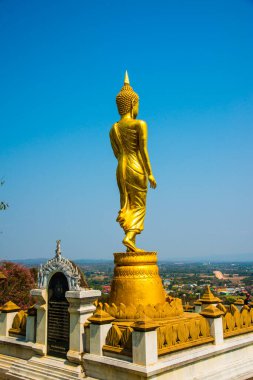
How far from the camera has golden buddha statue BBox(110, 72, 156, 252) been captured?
1409 cm

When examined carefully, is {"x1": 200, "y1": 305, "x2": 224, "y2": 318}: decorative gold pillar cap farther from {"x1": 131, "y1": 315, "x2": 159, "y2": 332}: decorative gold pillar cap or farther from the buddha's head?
the buddha's head

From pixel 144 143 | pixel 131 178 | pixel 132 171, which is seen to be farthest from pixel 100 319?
pixel 144 143

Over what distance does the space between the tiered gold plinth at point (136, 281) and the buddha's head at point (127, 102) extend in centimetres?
543

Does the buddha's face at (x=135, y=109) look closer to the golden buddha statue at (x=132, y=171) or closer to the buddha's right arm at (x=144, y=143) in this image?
the golden buddha statue at (x=132, y=171)

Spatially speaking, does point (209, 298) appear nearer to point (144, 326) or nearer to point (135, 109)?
point (144, 326)

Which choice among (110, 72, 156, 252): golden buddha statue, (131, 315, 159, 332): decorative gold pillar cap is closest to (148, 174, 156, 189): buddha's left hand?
(110, 72, 156, 252): golden buddha statue

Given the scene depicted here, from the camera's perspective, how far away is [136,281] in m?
12.6

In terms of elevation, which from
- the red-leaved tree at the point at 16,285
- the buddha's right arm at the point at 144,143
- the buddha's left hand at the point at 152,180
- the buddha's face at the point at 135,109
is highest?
the buddha's face at the point at 135,109

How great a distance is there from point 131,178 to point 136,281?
12.2 ft

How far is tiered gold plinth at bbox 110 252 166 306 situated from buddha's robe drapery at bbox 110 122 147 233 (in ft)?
4.30

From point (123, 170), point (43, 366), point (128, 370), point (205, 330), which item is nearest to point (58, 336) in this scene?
point (43, 366)

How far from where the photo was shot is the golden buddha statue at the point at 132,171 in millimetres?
14094

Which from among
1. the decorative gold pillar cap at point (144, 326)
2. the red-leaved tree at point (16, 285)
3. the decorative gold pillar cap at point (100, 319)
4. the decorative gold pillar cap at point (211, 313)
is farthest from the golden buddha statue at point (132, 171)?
the red-leaved tree at point (16, 285)

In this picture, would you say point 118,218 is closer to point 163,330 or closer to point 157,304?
point 157,304
